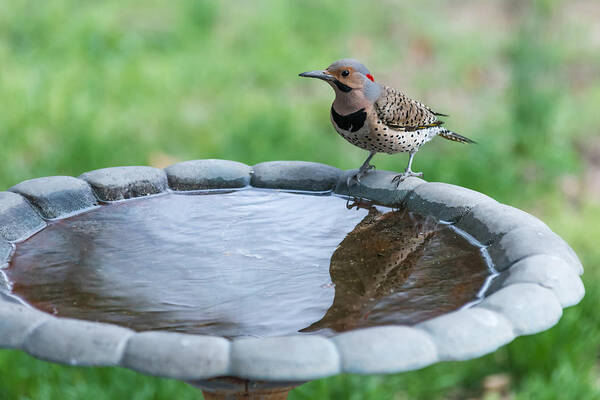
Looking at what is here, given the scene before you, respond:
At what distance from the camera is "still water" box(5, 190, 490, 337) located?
1944 millimetres

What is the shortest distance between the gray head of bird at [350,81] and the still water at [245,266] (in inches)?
16.5

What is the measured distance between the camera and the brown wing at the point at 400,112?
9.87 ft

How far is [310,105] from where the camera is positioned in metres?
6.14

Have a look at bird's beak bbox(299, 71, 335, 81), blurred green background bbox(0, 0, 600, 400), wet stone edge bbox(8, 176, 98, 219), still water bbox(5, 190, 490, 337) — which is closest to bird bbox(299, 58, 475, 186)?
bird's beak bbox(299, 71, 335, 81)

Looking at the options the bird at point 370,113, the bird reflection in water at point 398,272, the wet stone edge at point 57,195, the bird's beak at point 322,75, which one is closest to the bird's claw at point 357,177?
the bird at point 370,113

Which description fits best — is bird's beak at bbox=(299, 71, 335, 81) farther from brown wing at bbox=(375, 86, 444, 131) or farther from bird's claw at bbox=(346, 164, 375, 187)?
bird's claw at bbox=(346, 164, 375, 187)

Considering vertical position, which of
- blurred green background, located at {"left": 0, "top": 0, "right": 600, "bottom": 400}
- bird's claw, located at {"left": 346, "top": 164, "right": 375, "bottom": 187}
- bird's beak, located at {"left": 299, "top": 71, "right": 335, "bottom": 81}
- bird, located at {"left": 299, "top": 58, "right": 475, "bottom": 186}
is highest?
bird's beak, located at {"left": 299, "top": 71, "right": 335, "bottom": 81}

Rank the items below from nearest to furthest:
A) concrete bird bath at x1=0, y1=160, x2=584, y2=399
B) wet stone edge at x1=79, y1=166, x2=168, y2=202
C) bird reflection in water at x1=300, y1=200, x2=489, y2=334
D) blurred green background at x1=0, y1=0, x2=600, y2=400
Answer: concrete bird bath at x1=0, y1=160, x2=584, y2=399, bird reflection in water at x1=300, y1=200, x2=489, y2=334, wet stone edge at x1=79, y1=166, x2=168, y2=202, blurred green background at x1=0, y1=0, x2=600, y2=400

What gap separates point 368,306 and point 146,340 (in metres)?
0.66

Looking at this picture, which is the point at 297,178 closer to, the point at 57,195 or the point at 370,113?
the point at 370,113

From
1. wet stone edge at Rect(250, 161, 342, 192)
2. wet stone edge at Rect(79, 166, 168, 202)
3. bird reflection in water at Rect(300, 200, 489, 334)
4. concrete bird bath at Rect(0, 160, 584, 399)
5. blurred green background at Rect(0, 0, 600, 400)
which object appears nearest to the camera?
concrete bird bath at Rect(0, 160, 584, 399)

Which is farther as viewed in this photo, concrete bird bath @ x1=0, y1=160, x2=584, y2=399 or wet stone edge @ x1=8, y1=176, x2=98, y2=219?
wet stone edge @ x1=8, y1=176, x2=98, y2=219

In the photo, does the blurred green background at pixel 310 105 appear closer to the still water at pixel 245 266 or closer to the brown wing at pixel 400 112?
the still water at pixel 245 266

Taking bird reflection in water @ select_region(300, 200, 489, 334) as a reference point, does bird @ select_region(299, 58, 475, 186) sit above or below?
above
